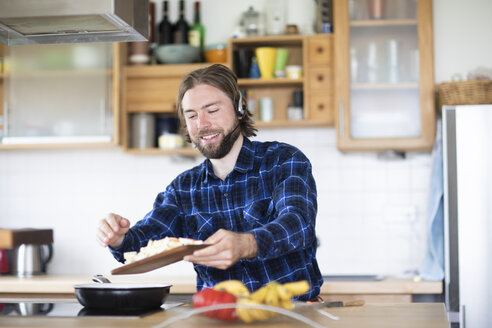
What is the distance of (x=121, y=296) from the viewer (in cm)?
167

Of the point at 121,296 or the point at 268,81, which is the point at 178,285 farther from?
the point at 121,296

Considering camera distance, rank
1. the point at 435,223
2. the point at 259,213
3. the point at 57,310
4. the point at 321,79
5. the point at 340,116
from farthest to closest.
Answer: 1. the point at 321,79
2. the point at 340,116
3. the point at 435,223
4. the point at 259,213
5. the point at 57,310

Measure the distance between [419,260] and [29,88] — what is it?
2.34m

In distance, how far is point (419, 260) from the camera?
12.8 ft

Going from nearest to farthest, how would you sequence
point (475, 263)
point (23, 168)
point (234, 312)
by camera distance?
point (234, 312), point (475, 263), point (23, 168)

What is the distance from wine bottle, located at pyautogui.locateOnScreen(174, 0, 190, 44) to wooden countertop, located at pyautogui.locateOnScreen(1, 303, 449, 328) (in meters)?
2.52

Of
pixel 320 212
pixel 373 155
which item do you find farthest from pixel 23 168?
pixel 373 155

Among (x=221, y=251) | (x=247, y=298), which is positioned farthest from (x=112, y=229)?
(x=247, y=298)

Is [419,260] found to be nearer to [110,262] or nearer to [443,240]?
[443,240]

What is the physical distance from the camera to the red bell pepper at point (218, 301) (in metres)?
1.44

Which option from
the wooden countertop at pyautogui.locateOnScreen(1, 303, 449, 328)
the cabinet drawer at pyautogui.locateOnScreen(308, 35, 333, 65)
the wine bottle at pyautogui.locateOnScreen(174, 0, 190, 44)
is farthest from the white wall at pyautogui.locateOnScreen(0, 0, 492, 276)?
the wooden countertop at pyautogui.locateOnScreen(1, 303, 449, 328)

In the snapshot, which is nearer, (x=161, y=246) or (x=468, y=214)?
(x=161, y=246)

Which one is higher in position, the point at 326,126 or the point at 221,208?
the point at 326,126

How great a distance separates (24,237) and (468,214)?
2.29m
